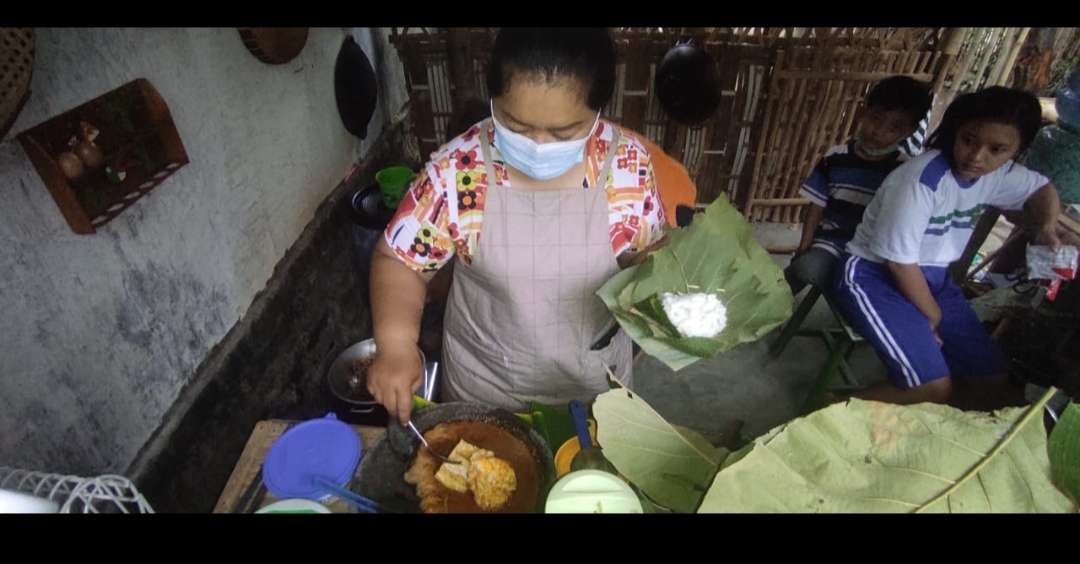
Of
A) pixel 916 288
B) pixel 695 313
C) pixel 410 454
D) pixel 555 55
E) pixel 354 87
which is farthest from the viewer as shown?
pixel 354 87

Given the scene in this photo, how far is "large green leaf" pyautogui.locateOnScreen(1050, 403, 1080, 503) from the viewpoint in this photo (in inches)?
25.0

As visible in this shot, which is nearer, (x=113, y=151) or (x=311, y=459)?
(x=311, y=459)

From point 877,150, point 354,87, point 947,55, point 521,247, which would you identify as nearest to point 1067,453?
point 521,247

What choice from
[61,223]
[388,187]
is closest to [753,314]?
[61,223]

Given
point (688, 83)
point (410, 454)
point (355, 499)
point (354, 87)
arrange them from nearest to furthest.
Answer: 1. point (355, 499)
2. point (410, 454)
3. point (354, 87)
4. point (688, 83)

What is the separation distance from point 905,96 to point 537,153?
275cm

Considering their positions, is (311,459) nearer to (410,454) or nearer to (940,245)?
(410,454)

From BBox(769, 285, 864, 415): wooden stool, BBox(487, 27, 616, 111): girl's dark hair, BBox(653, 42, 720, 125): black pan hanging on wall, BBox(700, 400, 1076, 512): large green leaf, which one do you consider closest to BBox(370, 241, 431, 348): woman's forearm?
BBox(487, 27, 616, 111): girl's dark hair

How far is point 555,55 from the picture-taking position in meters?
1.13

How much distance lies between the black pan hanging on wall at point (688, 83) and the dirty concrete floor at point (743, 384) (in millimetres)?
2134

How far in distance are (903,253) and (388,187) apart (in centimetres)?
303

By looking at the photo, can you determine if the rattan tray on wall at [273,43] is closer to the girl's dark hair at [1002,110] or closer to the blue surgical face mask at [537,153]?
the blue surgical face mask at [537,153]

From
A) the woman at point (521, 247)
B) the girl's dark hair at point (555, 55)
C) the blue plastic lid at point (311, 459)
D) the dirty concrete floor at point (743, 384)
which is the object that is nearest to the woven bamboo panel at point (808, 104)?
the dirty concrete floor at point (743, 384)

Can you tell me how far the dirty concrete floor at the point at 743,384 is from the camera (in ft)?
11.8
